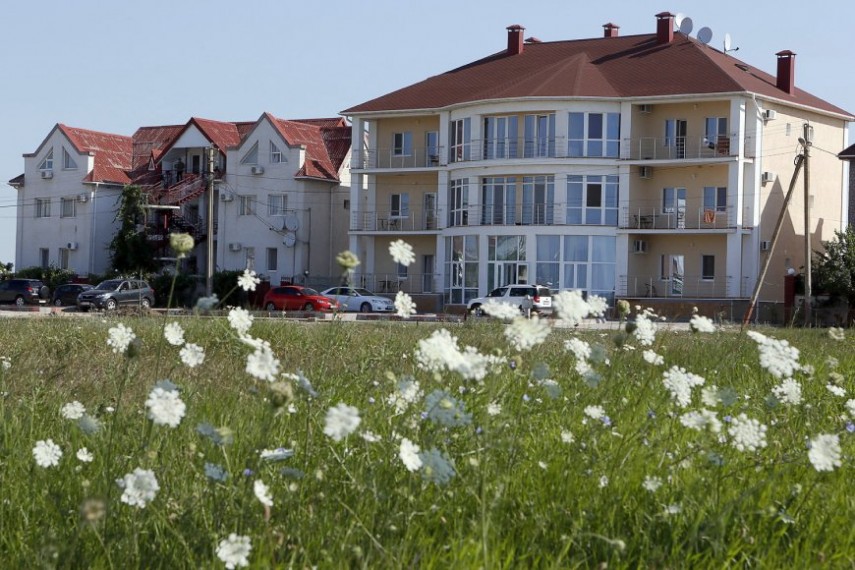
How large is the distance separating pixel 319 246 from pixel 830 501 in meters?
57.1

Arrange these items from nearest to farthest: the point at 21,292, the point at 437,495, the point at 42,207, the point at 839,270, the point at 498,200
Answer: the point at 437,495
the point at 839,270
the point at 498,200
the point at 21,292
the point at 42,207

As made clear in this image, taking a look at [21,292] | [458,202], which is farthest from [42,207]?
[458,202]

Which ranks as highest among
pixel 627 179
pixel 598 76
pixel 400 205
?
pixel 598 76

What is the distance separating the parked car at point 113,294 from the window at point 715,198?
79.0 ft

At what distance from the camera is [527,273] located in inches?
2041

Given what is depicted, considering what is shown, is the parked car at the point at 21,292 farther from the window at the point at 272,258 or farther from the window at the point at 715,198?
the window at the point at 715,198

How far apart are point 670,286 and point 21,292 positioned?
3068cm

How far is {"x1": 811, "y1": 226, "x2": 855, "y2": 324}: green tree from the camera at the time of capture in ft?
151

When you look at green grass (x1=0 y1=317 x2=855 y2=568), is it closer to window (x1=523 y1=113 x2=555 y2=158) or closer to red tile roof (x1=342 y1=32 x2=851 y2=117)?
window (x1=523 y1=113 x2=555 y2=158)

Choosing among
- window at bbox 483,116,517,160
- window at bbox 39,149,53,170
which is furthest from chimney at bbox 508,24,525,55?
window at bbox 39,149,53,170

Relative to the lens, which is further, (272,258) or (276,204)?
(272,258)

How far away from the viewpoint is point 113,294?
2098 inches

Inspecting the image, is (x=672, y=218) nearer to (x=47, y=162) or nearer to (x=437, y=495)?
(x=47, y=162)

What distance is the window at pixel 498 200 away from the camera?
53.0 m
